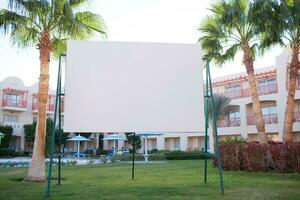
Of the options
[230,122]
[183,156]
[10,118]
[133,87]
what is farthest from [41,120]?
[10,118]

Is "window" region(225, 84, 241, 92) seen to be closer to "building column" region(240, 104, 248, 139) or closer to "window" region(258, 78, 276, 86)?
"building column" region(240, 104, 248, 139)

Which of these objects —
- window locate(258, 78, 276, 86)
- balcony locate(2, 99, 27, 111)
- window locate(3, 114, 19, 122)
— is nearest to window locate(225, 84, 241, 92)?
window locate(258, 78, 276, 86)

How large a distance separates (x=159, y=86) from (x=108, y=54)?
1.63 m

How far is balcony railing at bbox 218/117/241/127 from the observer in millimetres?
34031

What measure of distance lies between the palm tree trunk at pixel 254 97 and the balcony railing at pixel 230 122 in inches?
709

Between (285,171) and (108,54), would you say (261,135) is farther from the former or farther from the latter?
(108,54)

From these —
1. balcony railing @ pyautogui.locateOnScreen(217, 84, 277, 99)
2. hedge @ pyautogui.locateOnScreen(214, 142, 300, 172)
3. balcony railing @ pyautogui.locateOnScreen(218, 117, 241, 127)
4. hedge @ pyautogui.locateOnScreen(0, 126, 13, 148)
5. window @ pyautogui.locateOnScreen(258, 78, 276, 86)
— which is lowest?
hedge @ pyautogui.locateOnScreen(214, 142, 300, 172)

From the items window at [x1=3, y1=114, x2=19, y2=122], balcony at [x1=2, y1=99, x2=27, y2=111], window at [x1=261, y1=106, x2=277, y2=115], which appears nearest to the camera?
window at [x1=261, y1=106, x2=277, y2=115]

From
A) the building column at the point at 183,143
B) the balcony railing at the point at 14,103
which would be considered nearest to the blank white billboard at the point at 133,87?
the building column at the point at 183,143

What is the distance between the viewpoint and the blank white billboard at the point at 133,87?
8.93m

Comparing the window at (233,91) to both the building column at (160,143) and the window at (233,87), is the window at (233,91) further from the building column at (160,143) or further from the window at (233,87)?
the building column at (160,143)

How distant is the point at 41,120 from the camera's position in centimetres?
1217

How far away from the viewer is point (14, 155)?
36125mm

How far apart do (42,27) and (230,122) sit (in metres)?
25.6
